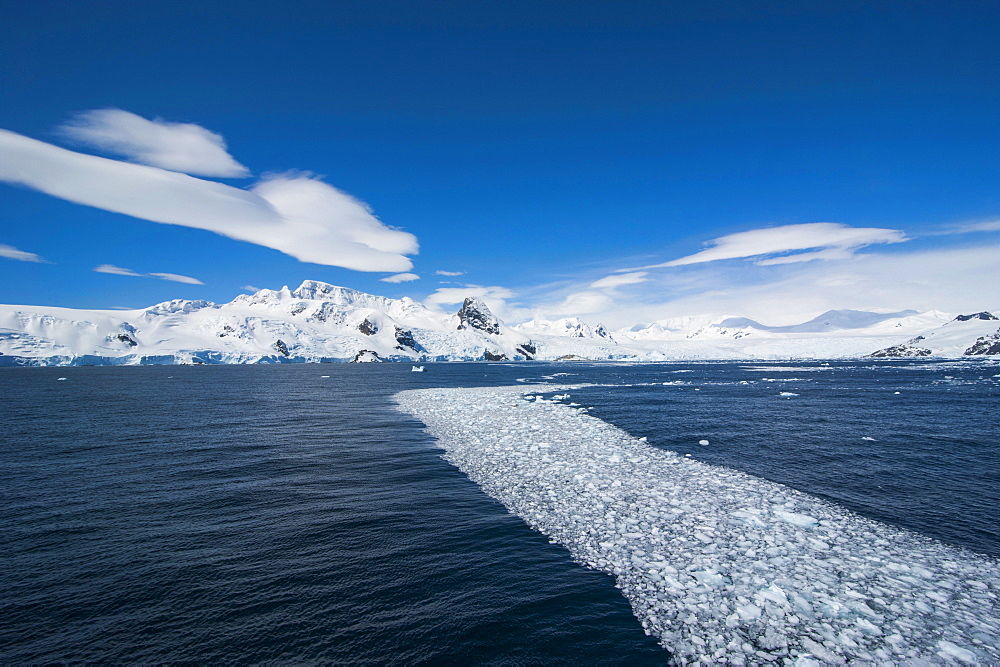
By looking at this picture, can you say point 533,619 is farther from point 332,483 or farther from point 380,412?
point 380,412

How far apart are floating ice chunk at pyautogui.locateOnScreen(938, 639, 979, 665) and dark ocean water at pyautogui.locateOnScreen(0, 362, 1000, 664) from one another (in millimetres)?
3984

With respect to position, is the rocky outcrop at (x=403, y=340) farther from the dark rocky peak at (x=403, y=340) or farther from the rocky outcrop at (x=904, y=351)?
the rocky outcrop at (x=904, y=351)

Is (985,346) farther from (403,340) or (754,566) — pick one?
(754,566)

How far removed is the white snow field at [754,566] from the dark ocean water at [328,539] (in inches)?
31.9

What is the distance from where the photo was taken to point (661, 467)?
16.2 metres

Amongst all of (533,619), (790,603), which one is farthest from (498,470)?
(790,603)

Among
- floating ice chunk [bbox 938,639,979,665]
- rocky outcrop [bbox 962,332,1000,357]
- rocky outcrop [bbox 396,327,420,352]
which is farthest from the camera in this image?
rocky outcrop [bbox 396,327,420,352]

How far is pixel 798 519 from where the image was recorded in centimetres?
1097

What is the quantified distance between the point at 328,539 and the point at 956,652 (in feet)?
36.7

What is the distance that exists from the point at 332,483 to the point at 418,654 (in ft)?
30.4

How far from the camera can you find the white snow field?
6418 mm

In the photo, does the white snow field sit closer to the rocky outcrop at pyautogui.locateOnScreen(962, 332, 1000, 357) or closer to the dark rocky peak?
the dark rocky peak

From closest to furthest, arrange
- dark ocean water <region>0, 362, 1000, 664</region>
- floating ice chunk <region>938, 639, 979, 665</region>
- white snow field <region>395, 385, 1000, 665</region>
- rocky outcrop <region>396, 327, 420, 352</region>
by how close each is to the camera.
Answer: floating ice chunk <region>938, 639, 979, 665</region> → white snow field <region>395, 385, 1000, 665</region> → dark ocean water <region>0, 362, 1000, 664</region> → rocky outcrop <region>396, 327, 420, 352</region>

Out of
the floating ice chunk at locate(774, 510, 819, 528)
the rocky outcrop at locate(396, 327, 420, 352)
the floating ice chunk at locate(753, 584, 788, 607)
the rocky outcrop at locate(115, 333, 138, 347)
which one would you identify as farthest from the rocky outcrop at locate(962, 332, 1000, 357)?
the rocky outcrop at locate(115, 333, 138, 347)
